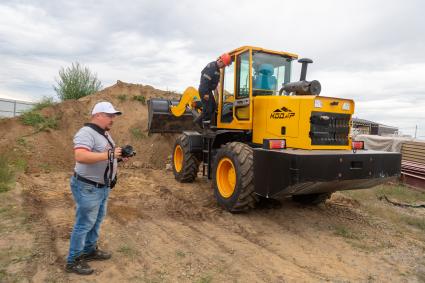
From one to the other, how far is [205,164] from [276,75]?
238cm

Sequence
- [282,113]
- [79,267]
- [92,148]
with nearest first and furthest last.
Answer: [92,148]
[79,267]
[282,113]

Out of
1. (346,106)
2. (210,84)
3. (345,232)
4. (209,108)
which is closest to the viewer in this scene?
(345,232)

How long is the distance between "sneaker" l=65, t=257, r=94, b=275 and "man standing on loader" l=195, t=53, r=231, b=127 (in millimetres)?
4470

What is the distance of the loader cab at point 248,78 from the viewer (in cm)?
684

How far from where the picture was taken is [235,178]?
6.36 meters

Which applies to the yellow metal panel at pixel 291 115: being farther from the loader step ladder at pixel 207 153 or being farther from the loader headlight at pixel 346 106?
the loader step ladder at pixel 207 153

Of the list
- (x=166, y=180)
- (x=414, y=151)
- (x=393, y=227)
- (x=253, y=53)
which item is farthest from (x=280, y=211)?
(x=414, y=151)

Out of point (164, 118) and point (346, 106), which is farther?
point (164, 118)

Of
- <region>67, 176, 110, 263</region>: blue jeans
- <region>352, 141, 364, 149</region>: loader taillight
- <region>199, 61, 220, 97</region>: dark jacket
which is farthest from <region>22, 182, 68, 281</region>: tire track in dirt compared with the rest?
<region>352, 141, 364, 149</region>: loader taillight

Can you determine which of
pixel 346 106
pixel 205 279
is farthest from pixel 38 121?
pixel 205 279

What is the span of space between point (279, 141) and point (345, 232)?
69.3 inches

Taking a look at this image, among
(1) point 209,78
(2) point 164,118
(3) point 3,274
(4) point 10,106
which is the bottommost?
(3) point 3,274

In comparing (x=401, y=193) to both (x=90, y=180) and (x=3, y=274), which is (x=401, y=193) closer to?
(x=90, y=180)

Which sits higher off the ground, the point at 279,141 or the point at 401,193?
the point at 279,141
